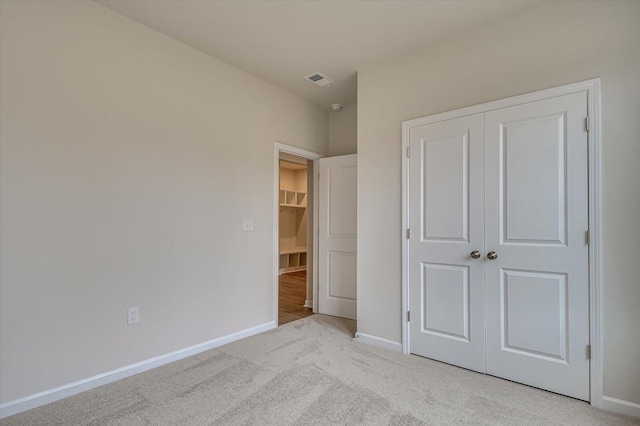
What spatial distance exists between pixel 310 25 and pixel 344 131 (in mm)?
1841

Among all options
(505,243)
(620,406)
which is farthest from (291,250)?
(620,406)

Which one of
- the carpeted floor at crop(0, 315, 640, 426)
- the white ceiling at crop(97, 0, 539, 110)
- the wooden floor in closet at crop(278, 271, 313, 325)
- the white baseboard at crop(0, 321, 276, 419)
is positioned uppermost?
the white ceiling at crop(97, 0, 539, 110)

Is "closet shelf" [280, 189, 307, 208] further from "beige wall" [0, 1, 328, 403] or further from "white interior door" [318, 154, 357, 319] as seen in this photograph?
"beige wall" [0, 1, 328, 403]

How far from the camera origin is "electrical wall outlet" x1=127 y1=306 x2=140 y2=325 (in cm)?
240

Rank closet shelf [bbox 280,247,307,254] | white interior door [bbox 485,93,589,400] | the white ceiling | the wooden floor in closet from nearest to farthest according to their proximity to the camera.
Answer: white interior door [bbox 485,93,589,400]
the white ceiling
the wooden floor in closet
closet shelf [bbox 280,247,307,254]

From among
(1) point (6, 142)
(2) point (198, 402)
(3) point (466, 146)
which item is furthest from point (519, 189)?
(1) point (6, 142)

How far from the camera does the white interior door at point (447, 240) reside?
2453 mm

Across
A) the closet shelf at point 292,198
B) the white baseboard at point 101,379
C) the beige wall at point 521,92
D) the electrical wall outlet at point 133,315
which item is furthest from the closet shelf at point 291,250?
the electrical wall outlet at point 133,315

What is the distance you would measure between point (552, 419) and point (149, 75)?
143 inches

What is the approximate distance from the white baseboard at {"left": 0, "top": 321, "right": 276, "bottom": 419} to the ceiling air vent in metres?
2.75

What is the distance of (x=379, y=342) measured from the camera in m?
2.97

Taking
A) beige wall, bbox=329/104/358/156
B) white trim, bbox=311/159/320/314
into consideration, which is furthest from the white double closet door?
white trim, bbox=311/159/320/314

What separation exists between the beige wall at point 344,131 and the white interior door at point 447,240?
1.44 meters

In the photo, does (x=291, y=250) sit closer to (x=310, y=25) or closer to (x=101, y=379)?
(x=101, y=379)
